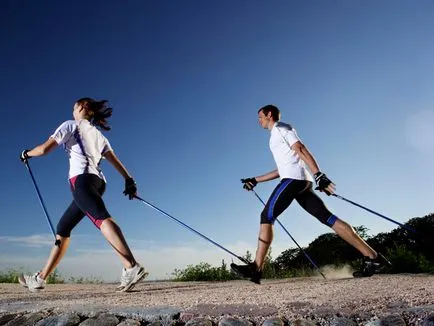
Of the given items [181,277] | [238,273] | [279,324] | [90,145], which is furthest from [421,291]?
[181,277]

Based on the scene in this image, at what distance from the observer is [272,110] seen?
6.77m

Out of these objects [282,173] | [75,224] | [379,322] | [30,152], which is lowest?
[379,322]

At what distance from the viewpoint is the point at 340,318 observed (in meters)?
3.63

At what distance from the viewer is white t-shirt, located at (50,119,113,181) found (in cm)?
596

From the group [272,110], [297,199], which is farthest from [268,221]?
[272,110]

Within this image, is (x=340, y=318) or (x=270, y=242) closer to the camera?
(x=340, y=318)

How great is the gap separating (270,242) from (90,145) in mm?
2658

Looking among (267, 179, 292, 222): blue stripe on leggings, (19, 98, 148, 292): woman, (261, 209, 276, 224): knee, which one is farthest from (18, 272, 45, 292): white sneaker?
(267, 179, 292, 222): blue stripe on leggings

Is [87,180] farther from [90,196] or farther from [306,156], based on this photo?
[306,156]

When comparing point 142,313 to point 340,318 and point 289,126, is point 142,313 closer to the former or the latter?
point 340,318

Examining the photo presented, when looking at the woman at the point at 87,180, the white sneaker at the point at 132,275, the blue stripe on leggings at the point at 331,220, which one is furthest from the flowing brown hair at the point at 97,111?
the blue stripe on leggings at the point at 331,220

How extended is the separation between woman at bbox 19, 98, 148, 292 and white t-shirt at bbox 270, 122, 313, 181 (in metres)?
2.10

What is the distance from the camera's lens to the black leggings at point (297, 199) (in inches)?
241

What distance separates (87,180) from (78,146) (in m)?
0.48
